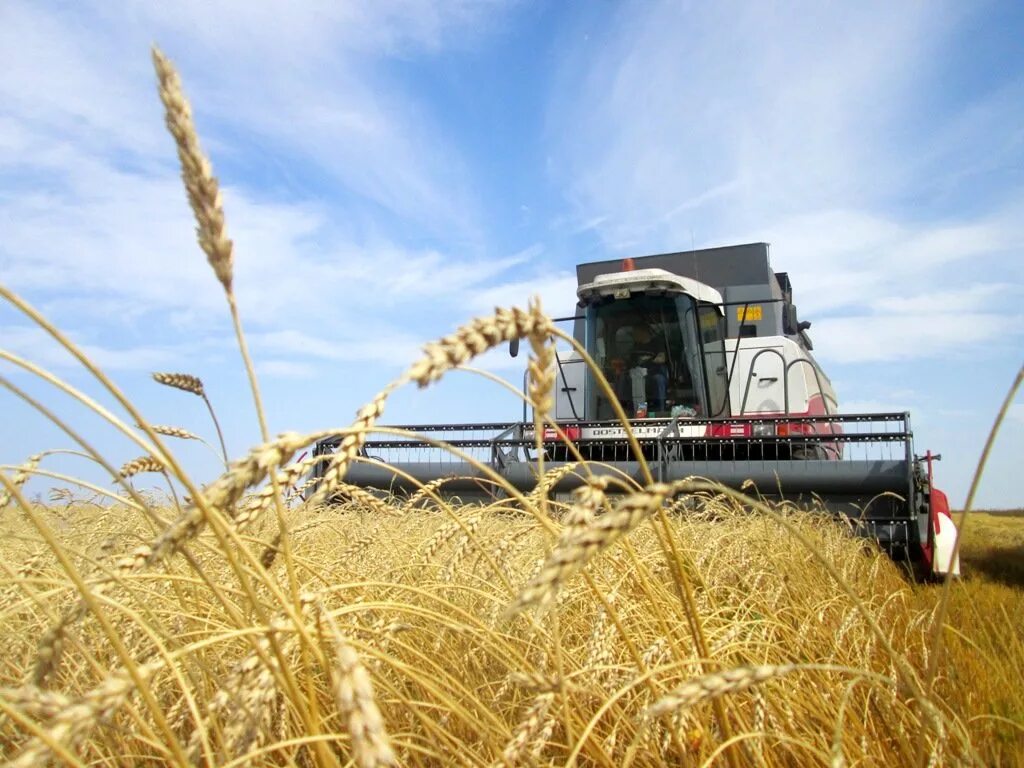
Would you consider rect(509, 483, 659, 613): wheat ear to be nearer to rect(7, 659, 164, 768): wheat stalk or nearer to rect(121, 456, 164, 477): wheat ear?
rect(7, 659, 164, 768): wheat stalk

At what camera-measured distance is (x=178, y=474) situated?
2.38 ft

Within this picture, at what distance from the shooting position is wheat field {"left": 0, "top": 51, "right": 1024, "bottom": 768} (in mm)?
708

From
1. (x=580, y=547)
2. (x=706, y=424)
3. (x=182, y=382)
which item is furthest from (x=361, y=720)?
(x=706, y=424)

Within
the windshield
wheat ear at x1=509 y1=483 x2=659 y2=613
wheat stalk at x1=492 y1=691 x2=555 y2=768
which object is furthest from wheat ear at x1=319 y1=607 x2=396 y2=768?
the windshield

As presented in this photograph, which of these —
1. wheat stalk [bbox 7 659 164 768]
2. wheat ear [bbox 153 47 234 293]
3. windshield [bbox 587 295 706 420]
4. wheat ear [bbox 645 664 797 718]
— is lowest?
wheat ear [bbox 645 664 797 718]

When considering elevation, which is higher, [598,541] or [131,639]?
[598,541]

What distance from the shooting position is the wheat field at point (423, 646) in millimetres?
708

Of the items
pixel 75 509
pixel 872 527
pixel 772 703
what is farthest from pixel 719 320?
pixel 772 703

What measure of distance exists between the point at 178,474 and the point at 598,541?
41 cm

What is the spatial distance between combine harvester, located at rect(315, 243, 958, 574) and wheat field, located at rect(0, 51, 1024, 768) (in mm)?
3157

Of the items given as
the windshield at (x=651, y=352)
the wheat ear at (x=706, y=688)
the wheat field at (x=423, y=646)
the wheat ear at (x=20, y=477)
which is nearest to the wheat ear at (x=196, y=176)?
the wheat field at (x=423, y=646)

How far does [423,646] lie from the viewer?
76.5 inches

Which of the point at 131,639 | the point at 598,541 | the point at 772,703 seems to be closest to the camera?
the point at 598,541

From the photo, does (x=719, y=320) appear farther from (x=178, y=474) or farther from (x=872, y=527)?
(x=178, y=474)
